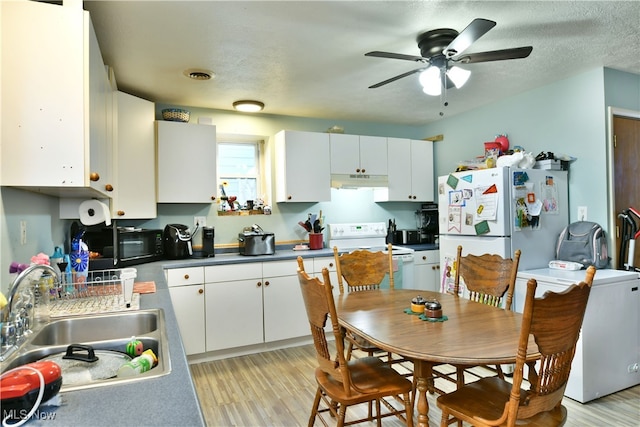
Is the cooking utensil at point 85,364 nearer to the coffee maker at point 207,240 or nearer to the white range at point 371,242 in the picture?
the coffee maker at point 207,240

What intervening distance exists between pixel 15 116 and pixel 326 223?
325 centimetres

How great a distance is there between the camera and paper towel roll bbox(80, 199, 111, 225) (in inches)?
83.1

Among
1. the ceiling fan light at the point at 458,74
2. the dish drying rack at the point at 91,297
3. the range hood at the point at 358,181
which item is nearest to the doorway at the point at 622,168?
the ceiling fan light at the point at 458,74

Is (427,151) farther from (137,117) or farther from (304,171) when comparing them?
(137,117)

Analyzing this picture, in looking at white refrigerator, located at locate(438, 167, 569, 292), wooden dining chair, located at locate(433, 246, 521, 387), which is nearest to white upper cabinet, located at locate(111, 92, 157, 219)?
wooden dining chair, located at locate(433, 246, 521, 387)

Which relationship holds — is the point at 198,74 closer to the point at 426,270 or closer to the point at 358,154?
the point at 358,154

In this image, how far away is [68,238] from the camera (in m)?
2.57

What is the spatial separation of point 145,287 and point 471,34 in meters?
2.20

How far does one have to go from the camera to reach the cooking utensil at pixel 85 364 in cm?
109

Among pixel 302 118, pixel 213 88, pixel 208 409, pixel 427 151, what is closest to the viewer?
pixel 208 409

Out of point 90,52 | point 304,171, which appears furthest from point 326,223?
point 90,52

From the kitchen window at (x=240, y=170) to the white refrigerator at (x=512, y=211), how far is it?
2099 millimetres

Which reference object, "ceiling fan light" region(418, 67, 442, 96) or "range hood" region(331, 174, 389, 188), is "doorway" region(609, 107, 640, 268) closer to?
"ceiling fan light" region(418, 67, 442, 96)

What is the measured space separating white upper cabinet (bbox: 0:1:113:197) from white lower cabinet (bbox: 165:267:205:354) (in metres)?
1.83
